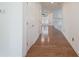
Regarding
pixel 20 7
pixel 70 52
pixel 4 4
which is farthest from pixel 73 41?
pixel 4 4

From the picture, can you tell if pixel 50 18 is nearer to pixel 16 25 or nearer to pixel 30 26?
pixel 30 26

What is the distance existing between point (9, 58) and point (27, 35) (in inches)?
9.6

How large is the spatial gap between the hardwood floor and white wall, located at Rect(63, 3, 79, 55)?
0.04 metres

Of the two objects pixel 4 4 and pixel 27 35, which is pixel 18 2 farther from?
pixel 27 35

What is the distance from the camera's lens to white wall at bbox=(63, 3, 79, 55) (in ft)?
3.56

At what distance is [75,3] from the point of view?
1083mm

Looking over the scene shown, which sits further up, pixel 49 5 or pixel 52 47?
pixel 49 5

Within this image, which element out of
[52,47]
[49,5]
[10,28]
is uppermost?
[49,5]

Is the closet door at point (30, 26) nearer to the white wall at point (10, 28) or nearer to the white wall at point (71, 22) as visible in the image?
the white wall at point (10, 28)

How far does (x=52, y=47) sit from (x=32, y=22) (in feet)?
0.89

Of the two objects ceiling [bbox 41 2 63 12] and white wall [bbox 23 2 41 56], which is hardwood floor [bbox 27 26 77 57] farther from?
ceiling [bbox 41 2 63 12]

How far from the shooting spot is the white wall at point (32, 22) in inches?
43.0

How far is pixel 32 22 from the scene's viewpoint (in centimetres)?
114

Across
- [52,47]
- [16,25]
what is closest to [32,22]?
[16,25]
